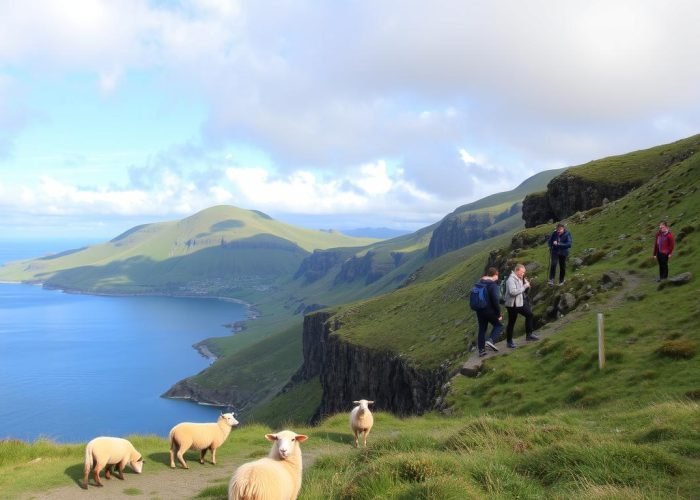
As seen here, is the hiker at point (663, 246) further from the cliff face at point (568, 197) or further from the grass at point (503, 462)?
the cliff face at point (568, 197)

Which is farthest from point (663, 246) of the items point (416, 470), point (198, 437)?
point (198, 437)

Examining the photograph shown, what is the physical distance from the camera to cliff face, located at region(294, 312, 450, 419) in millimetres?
52688

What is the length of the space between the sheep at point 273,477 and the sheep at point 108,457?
21.7 feet

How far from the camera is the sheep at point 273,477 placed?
900 cm

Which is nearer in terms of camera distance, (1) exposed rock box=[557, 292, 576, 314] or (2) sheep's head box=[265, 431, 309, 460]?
(2) sheep's head box=[265, 431, 309, 460]

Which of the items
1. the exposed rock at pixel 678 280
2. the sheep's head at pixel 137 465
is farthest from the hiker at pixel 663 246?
the sheep's head at pixel 137 465

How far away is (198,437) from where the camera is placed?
55.2 feet

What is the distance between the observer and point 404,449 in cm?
1391

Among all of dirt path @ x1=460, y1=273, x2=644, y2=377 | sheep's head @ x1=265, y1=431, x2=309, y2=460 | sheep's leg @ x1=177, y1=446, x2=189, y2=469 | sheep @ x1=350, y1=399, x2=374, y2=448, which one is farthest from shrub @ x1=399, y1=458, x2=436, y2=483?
dirt path @ x1=460, y1=273, x2=644, y2=377

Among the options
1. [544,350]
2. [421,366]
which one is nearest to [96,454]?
[544,350]

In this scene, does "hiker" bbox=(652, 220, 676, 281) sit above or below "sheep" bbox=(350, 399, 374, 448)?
above

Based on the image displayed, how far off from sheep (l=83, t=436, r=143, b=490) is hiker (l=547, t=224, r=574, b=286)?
87.4 feet

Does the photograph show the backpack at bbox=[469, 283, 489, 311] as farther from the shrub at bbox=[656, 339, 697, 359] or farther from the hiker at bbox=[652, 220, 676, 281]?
the hiker at bbox=[652, 220, 676, 281]

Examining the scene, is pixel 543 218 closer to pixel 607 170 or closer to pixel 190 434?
pixel 607 170
